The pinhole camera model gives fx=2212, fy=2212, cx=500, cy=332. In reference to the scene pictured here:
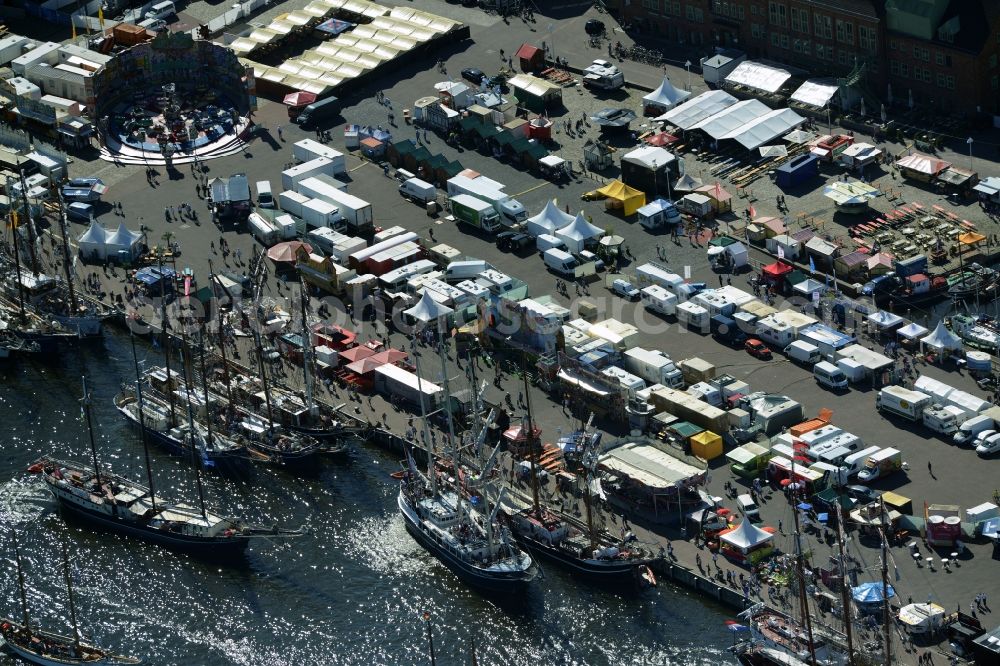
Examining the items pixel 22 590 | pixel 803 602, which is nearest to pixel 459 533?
pixel 803 602

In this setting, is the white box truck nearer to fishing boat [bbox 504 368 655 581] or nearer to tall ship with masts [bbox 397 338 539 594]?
fishing boat [bbox 504 368 655 581]

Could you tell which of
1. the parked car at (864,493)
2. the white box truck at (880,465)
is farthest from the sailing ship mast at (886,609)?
the white box truck at (880,465)

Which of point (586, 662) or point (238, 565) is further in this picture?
point (238, 565)

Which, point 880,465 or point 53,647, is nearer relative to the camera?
point 53,647

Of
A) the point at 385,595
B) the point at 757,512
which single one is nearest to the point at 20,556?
the point at 385,595

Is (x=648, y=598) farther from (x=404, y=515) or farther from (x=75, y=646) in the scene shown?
(x=75, y=646)

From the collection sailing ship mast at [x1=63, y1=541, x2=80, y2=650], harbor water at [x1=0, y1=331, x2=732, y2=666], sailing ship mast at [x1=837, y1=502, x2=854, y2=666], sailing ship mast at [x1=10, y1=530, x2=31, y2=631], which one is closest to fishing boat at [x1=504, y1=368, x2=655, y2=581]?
harbor water at [x1=0, y1=331, x2=732, y2=666]

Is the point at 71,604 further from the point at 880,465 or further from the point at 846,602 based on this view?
the point at 880,465
